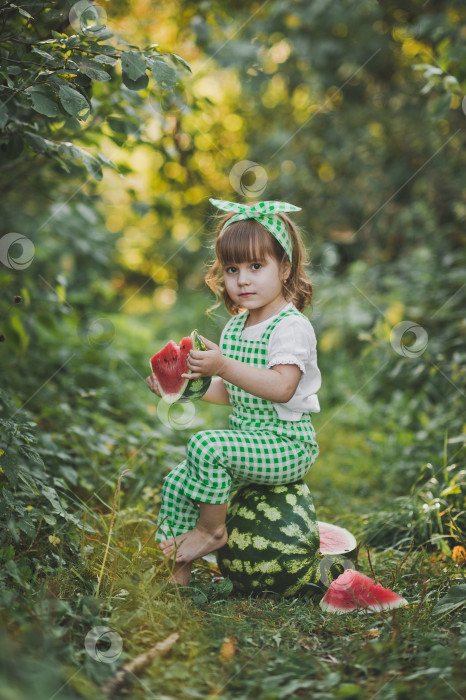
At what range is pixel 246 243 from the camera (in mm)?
2471

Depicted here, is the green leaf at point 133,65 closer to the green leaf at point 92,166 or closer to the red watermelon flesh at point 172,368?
the green leaf at point 92,166

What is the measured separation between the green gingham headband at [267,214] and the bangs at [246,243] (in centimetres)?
2

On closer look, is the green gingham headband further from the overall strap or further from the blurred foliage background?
the blurred foliage background

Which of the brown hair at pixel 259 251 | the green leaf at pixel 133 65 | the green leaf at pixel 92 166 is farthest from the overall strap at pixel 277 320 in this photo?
the green leaf at pixel 133 65

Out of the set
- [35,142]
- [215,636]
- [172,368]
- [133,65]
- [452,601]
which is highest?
[133,65]

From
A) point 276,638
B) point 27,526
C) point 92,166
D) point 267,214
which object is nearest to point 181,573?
point 276,638

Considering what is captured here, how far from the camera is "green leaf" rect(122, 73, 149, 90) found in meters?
2.18

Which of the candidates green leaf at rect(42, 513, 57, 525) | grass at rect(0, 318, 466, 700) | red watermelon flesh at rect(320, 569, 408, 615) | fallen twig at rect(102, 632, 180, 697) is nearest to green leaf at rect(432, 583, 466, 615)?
grass at rect(0, 318, 466, 700)

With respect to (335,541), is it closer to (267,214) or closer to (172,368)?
(172,368)

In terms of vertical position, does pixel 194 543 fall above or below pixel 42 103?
below

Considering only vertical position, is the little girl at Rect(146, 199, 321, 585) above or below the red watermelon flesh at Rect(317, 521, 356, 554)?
above

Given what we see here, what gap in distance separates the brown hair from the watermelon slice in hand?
396mm

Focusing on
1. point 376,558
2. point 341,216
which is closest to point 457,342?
point 376,558

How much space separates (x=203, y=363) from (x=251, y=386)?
8.4 inches
